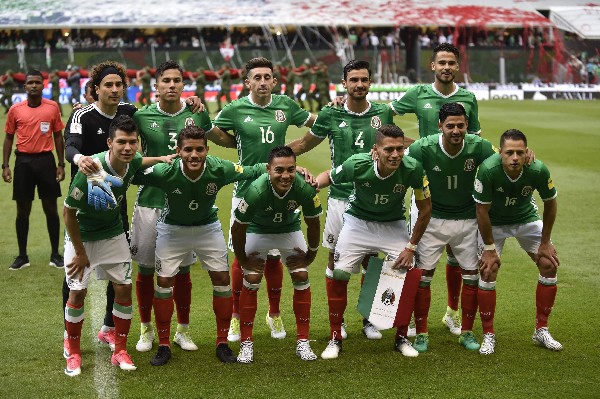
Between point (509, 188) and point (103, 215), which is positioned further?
point (509, 188)

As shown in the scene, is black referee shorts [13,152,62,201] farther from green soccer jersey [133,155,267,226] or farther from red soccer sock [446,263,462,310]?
red soccer sock [446,263,462,310]

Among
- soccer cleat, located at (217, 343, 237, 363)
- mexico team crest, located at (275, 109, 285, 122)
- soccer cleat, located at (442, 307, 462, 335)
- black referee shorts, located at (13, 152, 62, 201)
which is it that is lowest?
soccer cleat, located at (442, 307, 462, 335)

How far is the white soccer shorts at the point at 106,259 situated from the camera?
7.38 meters

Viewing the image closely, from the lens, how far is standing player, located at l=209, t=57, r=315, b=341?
27.9ft

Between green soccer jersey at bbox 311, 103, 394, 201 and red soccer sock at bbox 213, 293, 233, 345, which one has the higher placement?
green soccer jersey at bbox 311, 103, 394, 201

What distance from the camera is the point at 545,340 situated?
7.93 meters

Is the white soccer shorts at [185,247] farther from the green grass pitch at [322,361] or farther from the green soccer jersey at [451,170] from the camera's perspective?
the green soccer jersey at [451,170]

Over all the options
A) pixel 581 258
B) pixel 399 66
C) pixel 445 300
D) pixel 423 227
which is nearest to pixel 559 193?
pixel 581 258

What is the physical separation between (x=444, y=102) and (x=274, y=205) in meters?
2.17

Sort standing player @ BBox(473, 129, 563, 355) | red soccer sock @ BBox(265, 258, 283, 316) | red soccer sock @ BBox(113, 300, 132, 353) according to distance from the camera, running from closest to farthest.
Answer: red soccer sock @ BBox(113, 300, 132, 353)
standing player @ BBox(473, 129, 563, 355)
red soccer sock @ BBox(265, 258, 283, 316)

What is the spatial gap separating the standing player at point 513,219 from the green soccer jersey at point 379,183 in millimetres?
560

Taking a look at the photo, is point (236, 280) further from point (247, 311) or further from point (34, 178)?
point (34, 178)

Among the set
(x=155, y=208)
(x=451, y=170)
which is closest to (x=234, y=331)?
(x=155, y=208)

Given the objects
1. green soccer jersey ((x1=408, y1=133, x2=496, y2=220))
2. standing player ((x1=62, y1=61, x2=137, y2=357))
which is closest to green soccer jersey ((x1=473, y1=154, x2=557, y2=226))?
green soccer jersey ((x1=408, y1=133, x2=496, y2=220))
